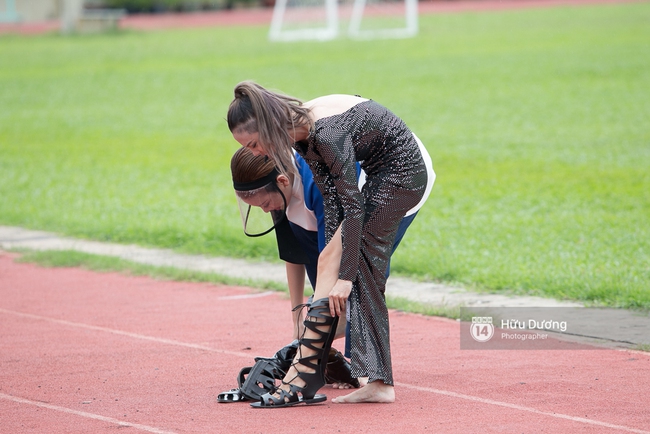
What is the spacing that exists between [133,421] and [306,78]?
20772 millimetres

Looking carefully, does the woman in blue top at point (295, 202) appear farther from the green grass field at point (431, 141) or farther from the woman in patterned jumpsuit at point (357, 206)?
the green grass field at point (431, 141)

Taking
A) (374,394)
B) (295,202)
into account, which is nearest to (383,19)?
(295,202)

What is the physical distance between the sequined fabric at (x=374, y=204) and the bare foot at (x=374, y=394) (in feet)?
0.28

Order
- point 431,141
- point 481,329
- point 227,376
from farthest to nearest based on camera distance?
point 431,141
point 481,329
point 227,376

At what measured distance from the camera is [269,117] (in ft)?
16.2

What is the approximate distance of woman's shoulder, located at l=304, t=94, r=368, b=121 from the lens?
5156 millimetres

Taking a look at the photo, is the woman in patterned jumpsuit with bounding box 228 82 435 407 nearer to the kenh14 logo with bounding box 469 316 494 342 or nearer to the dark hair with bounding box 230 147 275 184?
the dark hair with bounding box 230 147 275 184

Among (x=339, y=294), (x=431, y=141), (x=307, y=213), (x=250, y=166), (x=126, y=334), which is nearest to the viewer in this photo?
(x=339, y=294)

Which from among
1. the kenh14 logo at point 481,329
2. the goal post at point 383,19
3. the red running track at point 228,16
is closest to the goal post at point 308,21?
the goal post at point 383,19

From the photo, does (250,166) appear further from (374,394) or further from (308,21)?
(308,21)

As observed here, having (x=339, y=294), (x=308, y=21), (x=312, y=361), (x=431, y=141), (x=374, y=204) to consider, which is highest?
(x=308, y=21)

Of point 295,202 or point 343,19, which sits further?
point 343,19

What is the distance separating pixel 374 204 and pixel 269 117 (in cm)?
78

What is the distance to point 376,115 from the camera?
5246mm
